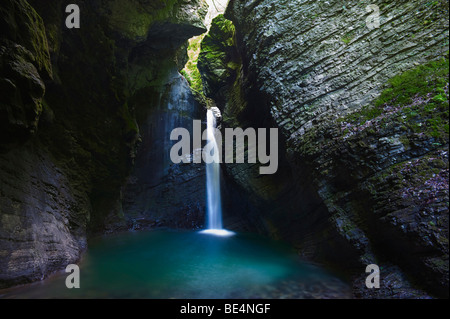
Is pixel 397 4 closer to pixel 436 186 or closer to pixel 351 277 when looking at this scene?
pixel 436 186

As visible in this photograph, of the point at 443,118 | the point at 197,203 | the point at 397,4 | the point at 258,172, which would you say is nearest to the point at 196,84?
the point at 197,203

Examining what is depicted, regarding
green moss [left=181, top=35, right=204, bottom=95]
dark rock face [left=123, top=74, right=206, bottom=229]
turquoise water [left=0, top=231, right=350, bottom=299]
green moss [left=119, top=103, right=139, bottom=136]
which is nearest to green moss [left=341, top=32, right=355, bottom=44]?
turquoise water [left=0, top=231, right=350, bottom=299]

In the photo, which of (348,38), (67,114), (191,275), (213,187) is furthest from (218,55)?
(191,275)

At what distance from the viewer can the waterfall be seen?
17.4 m

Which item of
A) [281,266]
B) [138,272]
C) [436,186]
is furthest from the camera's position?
[281,266]

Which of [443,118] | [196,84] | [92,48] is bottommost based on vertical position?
[443,118]

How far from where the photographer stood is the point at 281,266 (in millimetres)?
7625

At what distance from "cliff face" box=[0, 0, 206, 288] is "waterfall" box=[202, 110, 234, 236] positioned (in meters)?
5.56

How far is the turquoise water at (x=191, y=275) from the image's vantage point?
210 inches

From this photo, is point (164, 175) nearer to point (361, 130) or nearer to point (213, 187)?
point (213, 187)

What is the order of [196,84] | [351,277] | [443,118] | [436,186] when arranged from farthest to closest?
[196,84] < [351,277] < [443,118] < [436,186]

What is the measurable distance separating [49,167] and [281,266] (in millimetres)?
8012

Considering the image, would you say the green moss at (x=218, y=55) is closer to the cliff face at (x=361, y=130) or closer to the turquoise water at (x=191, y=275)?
the cliff face at (x=361, y=130)

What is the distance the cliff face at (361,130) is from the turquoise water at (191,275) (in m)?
1.13
